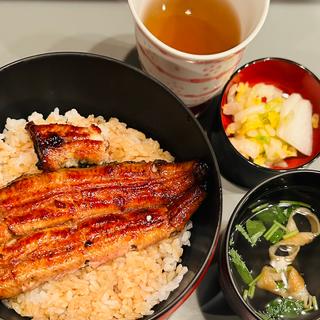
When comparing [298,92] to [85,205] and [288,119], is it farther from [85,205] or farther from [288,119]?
[85,205]

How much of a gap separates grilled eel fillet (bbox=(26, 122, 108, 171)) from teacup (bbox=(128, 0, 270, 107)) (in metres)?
0.25

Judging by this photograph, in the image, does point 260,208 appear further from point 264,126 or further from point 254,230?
point 264,126

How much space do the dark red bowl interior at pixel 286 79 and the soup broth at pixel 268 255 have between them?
0.51 ft

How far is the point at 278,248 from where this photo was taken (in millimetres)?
1639

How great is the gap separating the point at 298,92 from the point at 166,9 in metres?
0.49

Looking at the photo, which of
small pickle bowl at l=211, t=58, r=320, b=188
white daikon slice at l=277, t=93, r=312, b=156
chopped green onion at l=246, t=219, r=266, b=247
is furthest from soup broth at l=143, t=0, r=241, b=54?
chopped green onion at l=246, t=219, r=266, b=247

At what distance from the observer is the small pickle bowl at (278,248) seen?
157 centimetres

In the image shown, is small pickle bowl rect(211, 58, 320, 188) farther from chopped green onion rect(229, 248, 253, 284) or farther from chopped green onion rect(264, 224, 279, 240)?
chopped green onion rect(229, 248, 253, 284)

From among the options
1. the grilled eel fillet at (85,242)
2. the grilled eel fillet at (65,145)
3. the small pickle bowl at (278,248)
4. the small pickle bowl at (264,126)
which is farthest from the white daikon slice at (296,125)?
the grilled eel fillet at (65,145)

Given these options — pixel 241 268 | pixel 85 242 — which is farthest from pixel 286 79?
pixel 85 242

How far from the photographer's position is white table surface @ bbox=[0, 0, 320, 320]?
76.7 inches

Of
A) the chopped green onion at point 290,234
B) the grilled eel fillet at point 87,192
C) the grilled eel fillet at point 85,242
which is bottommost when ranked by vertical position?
the chopped green onion at point 290,234

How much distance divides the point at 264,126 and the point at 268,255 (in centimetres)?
38

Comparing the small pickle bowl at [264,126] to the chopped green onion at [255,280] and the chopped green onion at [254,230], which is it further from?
the chopped green onion at [255,280]
